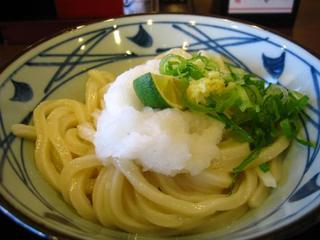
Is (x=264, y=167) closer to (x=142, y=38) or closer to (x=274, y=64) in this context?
(x=274, y=64)

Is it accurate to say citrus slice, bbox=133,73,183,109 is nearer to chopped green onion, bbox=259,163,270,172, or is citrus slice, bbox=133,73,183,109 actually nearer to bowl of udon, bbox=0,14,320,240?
bowl of udon, bbox=0,14,320,240

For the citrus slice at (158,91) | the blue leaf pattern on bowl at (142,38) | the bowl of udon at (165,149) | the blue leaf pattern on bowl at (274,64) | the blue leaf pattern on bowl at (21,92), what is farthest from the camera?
the blue leaf pattern on bowl at (142,38)

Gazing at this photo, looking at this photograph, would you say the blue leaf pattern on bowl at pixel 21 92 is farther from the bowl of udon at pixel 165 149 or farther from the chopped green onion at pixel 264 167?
the chopped green onion at pixel 264 167

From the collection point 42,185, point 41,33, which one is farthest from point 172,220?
point 41,33

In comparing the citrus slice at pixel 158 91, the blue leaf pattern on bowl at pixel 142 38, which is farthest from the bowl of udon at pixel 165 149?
the blue leaf pattern on bowl at pixel 142 38

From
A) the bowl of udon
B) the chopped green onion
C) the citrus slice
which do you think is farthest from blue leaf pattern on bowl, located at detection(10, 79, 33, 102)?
the chopped green onion

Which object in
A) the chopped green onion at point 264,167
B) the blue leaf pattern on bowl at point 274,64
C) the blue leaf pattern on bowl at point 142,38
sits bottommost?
the chopped green onion at point 264,167

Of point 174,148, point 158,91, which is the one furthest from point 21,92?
point 174,148

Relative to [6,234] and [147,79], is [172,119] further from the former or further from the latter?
[6,234]
